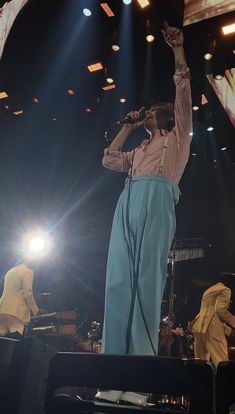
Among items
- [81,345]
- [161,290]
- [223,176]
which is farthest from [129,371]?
[81,345]

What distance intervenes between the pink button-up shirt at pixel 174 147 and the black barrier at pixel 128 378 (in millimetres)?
1653

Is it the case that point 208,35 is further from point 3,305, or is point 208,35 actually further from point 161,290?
point 3,305

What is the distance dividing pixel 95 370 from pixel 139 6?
11.3 feet

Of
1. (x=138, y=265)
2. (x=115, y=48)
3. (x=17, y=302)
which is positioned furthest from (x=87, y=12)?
(x=17, y=302)

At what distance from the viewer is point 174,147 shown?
272 centimetres

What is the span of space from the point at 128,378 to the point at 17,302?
3.89 metres

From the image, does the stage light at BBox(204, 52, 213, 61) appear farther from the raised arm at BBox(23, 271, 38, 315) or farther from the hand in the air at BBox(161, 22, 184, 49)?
the raised arm at BBox(23, 271, 38, 315)

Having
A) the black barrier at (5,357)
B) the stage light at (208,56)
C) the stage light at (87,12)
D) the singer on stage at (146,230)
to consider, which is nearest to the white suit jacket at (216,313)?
the singer on stage at (146,230)

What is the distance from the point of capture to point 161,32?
12.3ft

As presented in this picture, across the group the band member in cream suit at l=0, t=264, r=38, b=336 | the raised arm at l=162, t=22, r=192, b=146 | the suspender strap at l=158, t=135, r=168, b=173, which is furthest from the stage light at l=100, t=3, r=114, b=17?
the band member in cream suit at l=0, t=264, r=38, b=336

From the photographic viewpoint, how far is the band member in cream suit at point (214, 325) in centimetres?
436

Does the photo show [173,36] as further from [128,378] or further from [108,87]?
[128,378]

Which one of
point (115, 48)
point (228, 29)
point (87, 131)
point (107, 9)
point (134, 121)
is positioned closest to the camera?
point (134, 121)

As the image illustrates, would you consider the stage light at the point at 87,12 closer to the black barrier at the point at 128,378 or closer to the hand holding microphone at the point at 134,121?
the hand holding microphone at the point at 134,121
